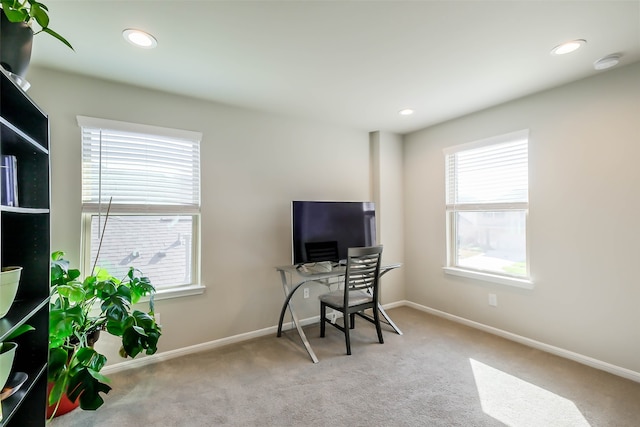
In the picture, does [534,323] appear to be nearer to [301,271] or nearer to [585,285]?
[585,285]

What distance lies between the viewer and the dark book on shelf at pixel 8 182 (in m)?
1.23

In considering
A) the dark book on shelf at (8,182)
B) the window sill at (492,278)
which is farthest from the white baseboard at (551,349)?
the dark book on shelf at (8,182)

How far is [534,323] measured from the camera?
2.91 meters

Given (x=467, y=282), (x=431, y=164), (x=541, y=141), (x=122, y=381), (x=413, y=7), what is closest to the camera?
(x=413, y=7)

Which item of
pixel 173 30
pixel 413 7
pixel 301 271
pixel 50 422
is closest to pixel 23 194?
pixel 173 30

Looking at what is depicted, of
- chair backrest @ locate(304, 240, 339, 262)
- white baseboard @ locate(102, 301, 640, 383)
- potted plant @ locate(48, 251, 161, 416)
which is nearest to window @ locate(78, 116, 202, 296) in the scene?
potted plant @ locate(48, 251, 161, 416)

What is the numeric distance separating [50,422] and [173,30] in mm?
2533

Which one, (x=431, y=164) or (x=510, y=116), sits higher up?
(x=510, y=116)

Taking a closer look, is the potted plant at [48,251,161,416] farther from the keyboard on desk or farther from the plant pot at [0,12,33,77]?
the keyboard on desk

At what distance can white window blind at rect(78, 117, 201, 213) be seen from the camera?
96.7 inches

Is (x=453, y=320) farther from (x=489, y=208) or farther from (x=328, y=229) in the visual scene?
(x=328, y=229)

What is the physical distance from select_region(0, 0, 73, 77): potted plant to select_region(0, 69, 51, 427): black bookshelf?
0.19m

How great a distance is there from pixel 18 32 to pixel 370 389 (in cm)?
275

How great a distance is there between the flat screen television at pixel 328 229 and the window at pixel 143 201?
98cm
